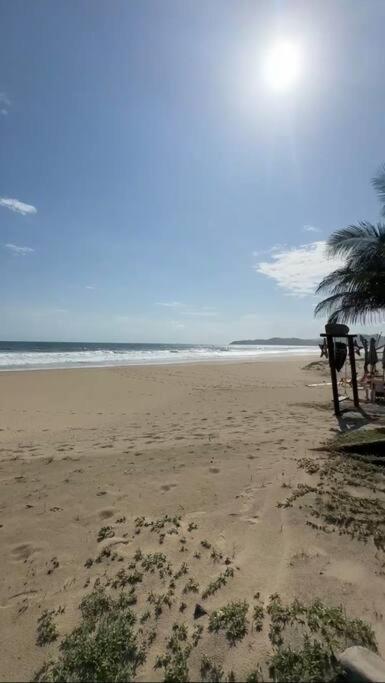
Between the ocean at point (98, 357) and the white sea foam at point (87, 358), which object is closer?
the white sea foam at point (87, 358)

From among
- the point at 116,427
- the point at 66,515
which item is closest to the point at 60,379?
the point at 116,427

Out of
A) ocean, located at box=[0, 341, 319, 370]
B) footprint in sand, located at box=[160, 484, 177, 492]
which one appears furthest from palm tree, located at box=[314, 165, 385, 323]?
ocean, located at box=[0, 341, 319, 370]

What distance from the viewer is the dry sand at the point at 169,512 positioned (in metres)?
2.62

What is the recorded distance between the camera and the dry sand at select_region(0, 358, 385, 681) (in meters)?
2.62

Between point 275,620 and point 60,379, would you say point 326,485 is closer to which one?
point 275,620

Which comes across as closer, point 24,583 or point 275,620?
point 275,620

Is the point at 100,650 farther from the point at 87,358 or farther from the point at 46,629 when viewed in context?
the point at 87,358

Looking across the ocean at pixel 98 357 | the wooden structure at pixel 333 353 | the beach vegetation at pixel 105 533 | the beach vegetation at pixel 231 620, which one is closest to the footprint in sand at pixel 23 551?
the beach vegetation at pixel 105 533

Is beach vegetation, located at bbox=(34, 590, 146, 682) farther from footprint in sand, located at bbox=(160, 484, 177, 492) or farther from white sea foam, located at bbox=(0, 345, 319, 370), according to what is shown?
white sea foam, located at bbox=(0, 345, 319, 370)

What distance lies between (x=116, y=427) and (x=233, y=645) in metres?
6.57

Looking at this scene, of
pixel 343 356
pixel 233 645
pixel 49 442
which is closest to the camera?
pixel 233 645

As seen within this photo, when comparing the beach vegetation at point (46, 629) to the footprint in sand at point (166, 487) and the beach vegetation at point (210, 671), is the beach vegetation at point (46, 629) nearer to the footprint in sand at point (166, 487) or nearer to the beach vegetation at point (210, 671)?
the beach vegetation at point (210, 671)

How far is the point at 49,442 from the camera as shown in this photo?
7.24 meters

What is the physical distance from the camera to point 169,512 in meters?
4.11
